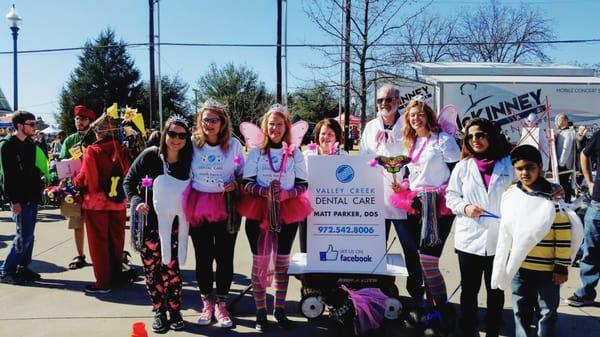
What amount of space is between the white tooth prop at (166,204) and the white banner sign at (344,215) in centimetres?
114

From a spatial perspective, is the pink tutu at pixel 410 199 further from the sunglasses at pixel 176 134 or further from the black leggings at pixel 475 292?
the sunglasses at pixel 176 134

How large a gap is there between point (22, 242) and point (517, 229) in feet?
16.1

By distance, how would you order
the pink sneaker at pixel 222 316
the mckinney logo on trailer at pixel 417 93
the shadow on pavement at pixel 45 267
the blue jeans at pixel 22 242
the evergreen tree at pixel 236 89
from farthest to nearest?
the evergreen tree at pixel 236 89
the mckinney logo on trailer at pixel 417 93
the shadow on pavement at pixel 45 267
the blue jeans at pixel 22 242
the pink sneaker at pixel 222 316

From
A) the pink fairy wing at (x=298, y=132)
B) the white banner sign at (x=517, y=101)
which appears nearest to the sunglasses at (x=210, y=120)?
the pink fairy wing at (x=298, y=132)

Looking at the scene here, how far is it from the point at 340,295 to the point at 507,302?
184 cm

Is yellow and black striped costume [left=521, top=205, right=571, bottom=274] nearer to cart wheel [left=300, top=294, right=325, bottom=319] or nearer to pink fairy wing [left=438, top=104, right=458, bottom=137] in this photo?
pink fairy wing [left=438, top=104, right=458, bottom=137]

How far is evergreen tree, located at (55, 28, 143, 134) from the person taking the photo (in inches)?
1368

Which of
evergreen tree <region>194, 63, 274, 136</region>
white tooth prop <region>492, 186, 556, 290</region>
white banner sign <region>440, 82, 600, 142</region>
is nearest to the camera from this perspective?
white tooth prop <region>492, 186, 556, 290</region>

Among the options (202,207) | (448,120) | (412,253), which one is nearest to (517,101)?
(448,120)

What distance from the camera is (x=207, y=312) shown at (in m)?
3.84

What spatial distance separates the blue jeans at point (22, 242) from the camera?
493cm

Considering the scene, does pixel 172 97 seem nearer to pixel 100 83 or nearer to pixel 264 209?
pixel 100 83

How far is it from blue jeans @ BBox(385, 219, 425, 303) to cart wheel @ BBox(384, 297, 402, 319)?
0.38 metres

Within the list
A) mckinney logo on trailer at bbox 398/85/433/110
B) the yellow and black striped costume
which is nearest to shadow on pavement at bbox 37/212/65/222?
the yellow and black striped costume
